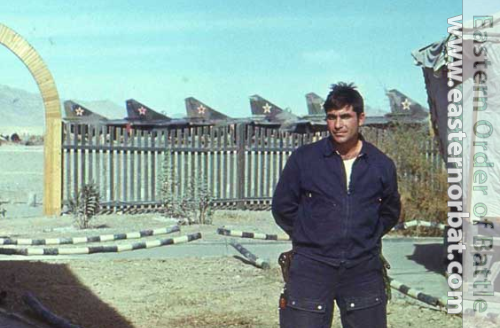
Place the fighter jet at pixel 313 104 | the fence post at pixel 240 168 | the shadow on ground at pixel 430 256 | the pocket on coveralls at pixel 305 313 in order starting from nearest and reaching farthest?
the pocket on coveralls at pixel 305 313
the shadow on ground at pixel 430 256
the fence post at pixel 240 168
the fighter jet at pixel 313 104

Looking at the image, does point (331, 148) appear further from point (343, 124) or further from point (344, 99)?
point (344, 99)

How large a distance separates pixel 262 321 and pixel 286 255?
286 cm

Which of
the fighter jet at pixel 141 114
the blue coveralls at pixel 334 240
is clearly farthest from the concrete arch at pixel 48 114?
the fighter jet at pixel 141 114

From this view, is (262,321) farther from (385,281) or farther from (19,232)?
(19,232)

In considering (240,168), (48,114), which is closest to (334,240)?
(48,114)

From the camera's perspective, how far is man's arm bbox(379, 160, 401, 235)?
5.00 metres

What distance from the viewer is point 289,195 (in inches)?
196

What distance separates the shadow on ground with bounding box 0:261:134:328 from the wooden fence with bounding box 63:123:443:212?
6212 millimetres

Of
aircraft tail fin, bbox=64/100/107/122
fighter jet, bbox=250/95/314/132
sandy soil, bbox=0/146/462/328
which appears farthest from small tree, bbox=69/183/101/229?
aircraft tail fin, bbox=64/100/107/122

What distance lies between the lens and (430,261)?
36.1 ft

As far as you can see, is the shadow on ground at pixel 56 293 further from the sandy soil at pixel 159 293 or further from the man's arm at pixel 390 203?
the man's arm at pixel 390 203

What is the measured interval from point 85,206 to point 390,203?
10169 millimetres

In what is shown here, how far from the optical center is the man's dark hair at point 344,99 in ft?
16.1


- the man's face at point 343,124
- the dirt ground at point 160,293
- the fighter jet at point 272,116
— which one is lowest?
the dirt ground at point 160,293
